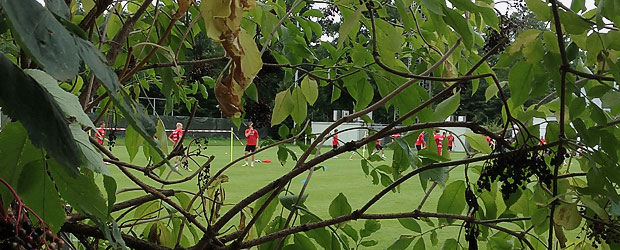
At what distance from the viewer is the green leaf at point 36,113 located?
0.25 m

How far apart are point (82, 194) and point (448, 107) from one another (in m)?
0.54

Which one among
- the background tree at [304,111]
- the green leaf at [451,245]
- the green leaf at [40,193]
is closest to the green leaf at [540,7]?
the background tree at [304,111]

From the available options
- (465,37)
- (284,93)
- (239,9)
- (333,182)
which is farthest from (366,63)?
(333,182)

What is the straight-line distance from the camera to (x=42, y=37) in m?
0.25

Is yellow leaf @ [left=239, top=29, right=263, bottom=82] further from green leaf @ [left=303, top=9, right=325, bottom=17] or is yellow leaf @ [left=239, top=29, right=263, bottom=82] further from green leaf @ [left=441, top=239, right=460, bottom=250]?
green leaf @ [left=303, top=9, right=325, bottom=17]

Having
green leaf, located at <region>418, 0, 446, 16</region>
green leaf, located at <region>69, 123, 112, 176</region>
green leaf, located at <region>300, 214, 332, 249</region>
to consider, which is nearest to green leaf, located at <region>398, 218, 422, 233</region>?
green leaf, located at <region>300, 214, 332, 249</region>

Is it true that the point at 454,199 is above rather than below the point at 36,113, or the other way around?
below

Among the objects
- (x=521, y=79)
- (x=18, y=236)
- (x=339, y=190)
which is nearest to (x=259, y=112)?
(x=521, y=79)

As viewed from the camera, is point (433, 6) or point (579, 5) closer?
point (433, 6)

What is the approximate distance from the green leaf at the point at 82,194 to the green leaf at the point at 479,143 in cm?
59

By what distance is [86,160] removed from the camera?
0.40 meters

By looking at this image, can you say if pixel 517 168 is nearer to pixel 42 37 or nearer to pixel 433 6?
pixel 433 6

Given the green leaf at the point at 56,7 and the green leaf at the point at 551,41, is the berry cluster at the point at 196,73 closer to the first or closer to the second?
the green leaf at the point at 551,41

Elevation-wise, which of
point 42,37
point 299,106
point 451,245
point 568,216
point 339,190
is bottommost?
point 339,190
